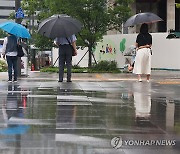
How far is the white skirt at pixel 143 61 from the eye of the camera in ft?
52.1

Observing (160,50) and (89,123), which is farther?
(160,50)

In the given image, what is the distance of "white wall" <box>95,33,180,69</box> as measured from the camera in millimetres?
31047

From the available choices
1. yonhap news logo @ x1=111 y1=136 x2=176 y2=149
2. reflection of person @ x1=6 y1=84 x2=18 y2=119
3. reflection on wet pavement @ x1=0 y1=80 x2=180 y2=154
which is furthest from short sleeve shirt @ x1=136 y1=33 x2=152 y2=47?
yonhap news logo @ x1=111 y1=136 x2=176 y2=149

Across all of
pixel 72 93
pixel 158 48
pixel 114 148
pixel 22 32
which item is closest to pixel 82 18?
pixel 158 48

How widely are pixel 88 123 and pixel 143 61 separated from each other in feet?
29.8

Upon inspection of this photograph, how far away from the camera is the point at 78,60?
3656 cm

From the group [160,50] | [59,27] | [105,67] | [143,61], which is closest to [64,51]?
[59,27]

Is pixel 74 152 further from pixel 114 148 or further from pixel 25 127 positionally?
pixel 25 127

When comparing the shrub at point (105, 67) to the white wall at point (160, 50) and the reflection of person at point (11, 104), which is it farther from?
the reflection of person at point (11, 104)

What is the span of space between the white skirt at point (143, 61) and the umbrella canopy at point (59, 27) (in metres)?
2.31

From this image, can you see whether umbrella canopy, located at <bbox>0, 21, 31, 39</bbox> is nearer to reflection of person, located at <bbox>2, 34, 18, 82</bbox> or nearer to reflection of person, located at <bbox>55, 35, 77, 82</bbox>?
reflection of person, located at <bbox>2, 34, 18, 82</bbox>

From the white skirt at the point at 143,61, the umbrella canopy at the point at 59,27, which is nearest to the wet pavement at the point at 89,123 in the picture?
the umbrella canopy at the point at 59,27

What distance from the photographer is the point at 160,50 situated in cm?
3194

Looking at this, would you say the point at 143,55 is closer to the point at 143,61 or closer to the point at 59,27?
the point at 143,61
